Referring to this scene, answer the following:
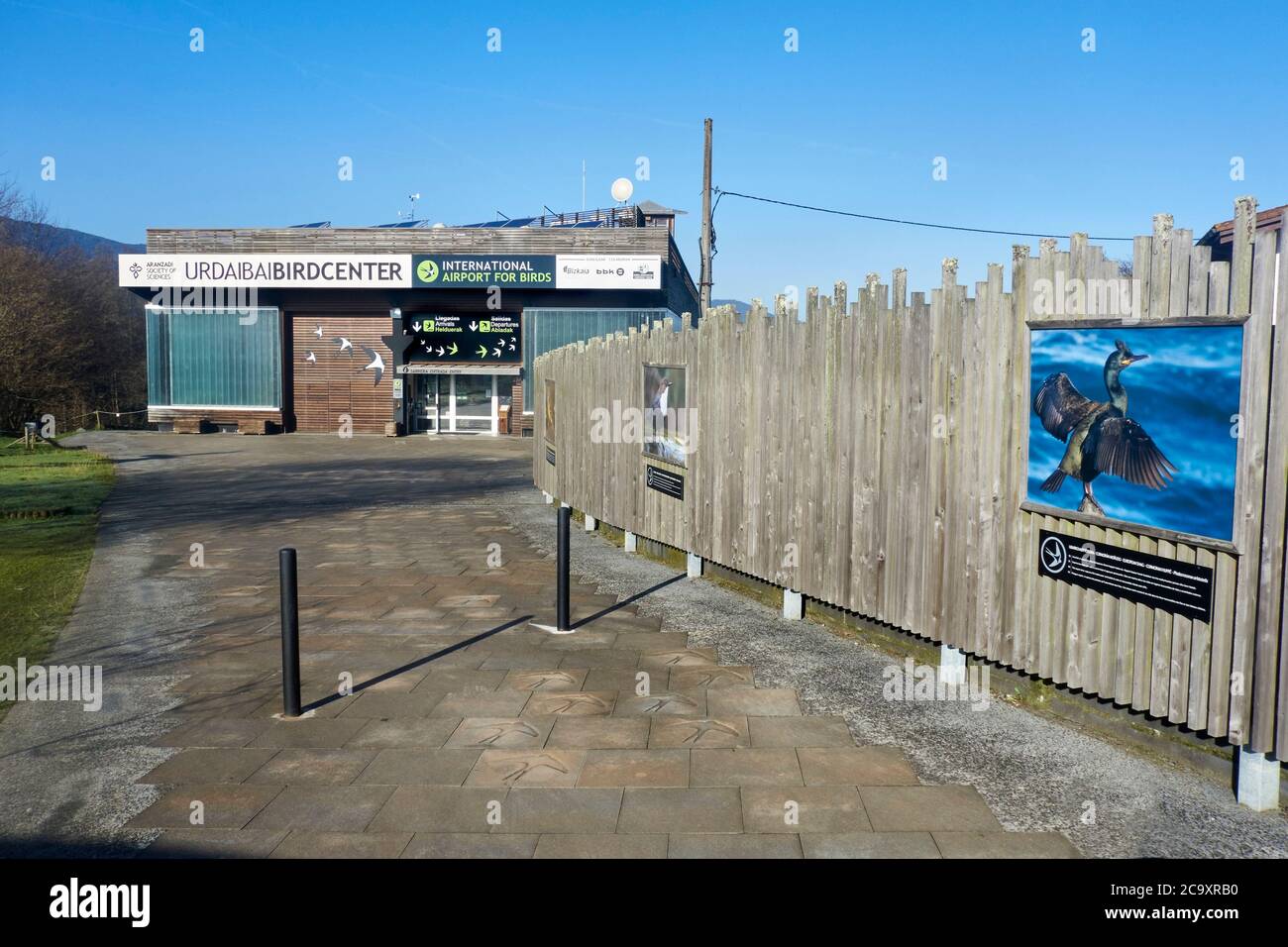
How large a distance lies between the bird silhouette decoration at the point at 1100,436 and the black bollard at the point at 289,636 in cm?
451

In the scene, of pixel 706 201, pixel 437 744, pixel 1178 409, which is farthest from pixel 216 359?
Result: pixel 1178 409

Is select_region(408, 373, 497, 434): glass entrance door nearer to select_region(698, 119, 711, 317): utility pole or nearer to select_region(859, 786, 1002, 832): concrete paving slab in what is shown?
select_region(698, 119, 711, 317): utility pole

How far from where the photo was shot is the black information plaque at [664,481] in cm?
1088

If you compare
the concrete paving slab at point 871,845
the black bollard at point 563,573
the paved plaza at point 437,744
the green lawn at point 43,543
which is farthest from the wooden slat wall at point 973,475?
the green lawn at point 43,543

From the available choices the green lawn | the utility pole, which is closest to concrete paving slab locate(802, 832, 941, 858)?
the green lawn

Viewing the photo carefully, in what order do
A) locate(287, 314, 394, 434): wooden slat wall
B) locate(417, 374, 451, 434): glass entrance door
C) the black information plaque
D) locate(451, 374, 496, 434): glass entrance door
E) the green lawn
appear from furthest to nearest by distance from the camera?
locate(417, 374, 451, 434): glass entrance door, locate(451, 374, 496, 434): glass entrance door, locate(287, 314, 394, 434): wooden slat wall, the black information plaque, the green lawn

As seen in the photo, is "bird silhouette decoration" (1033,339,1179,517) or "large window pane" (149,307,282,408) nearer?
"bird silhouette decoration" (1033,339,1179,517)

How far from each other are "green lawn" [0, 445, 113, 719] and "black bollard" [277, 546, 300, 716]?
1827 millimetres

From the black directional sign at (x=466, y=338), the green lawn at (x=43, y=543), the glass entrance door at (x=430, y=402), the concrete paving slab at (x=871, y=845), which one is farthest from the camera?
the glass entrance door at (x=430, y=402)

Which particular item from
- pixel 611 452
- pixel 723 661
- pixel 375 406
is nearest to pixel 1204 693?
pixel 723 661
